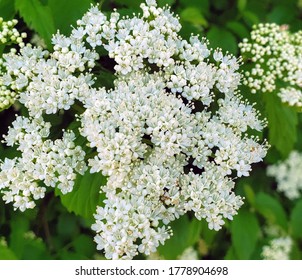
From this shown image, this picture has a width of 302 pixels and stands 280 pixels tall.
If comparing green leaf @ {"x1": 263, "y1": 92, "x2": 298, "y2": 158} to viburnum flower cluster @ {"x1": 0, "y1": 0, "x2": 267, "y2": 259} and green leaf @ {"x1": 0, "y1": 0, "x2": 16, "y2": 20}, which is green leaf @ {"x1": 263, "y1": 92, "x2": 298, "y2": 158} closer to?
viburnum flower cluster @ {"x1": 0, "y1": 0, "x2": 267, "y2": 259}

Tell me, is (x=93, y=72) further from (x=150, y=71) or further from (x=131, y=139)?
(x=131, y=139)

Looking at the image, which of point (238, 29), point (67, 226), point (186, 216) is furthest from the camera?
point (67, 226)

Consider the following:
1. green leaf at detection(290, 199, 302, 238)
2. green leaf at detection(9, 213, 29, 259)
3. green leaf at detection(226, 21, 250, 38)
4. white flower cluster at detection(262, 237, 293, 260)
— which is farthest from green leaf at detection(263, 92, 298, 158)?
green leaf at detection(9, 213, 29, 259)

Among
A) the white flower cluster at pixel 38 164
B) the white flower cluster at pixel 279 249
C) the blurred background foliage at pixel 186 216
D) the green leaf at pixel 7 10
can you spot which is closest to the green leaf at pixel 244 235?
the blurred background foliage at pixel 186 216

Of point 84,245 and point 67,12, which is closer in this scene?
point 67,12

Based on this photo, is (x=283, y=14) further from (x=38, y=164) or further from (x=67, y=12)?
(x=38, y=164)

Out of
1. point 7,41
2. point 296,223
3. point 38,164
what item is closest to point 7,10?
point 7,41
